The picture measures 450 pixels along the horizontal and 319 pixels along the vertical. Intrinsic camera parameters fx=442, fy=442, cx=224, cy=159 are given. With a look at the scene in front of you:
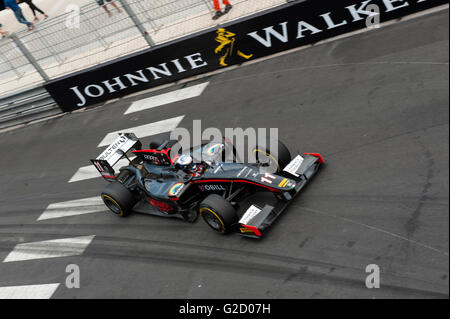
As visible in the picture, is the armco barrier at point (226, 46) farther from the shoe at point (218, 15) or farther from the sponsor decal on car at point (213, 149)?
the sponsor decal on car at point (213, 149)

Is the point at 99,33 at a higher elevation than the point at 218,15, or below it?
higher

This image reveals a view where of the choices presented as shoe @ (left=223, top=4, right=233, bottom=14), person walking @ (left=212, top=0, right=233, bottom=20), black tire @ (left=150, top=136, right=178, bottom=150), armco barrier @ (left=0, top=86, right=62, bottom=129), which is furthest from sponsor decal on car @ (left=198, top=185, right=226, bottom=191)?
armco barrier @ (left=0, top=86, right=62, bottom=129)

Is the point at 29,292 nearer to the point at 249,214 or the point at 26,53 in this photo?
the point at 249,214

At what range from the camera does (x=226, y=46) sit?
39.4ft

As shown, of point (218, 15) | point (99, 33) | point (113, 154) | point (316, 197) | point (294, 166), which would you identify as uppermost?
point (99, 33)

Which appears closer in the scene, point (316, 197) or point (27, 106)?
point (316, 197)

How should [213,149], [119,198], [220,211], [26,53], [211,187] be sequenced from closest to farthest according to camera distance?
[220,211] < [211,187] < [213,149] < [119,198] < [26,53]

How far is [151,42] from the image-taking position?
12.5 meters

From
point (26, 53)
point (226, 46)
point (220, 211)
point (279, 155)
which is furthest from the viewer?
point (26, 53)

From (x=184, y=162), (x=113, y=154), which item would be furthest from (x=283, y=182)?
(x=113, y=154)

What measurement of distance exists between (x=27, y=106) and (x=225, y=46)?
7.01 m

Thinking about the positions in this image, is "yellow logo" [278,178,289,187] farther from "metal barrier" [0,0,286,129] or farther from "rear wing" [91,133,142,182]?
"metal barrier" [0,0,286,129]

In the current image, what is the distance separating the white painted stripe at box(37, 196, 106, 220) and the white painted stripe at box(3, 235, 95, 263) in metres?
0.73

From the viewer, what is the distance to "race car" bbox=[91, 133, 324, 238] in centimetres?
693
